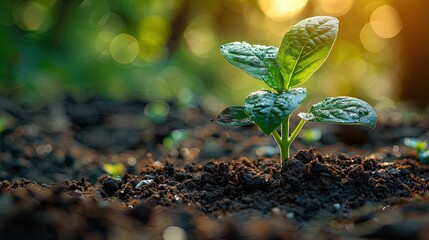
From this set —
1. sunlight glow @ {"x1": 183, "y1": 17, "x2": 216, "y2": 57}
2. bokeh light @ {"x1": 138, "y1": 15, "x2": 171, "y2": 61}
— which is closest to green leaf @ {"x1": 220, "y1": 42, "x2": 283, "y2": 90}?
bokeh light @ {"x1": 138, "y1": 15, "x2": 171, "y2": 61}

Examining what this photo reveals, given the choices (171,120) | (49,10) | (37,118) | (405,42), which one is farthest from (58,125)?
(49,10)

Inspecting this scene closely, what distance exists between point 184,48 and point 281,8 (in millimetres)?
1936

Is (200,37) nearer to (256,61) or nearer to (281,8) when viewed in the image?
(281,8)

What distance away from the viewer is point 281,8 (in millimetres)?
10625

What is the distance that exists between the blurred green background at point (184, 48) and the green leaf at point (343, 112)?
115 inches

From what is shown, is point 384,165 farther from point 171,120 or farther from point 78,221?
point 171,120

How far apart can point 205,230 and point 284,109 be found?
58cm

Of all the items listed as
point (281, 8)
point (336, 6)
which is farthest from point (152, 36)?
point (336, 6)

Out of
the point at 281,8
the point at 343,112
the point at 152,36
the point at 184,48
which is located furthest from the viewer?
the point at 281,8

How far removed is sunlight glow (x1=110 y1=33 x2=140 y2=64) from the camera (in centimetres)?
966

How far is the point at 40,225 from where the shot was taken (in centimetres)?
154

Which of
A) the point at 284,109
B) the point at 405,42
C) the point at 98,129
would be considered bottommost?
the point at 98,129

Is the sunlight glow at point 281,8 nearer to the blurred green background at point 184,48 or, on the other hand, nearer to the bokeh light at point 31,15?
the blurred green background at point 184,48

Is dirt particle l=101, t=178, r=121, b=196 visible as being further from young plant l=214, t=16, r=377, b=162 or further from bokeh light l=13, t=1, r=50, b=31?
bokeh light l=13, t=1, r=50, b=31
